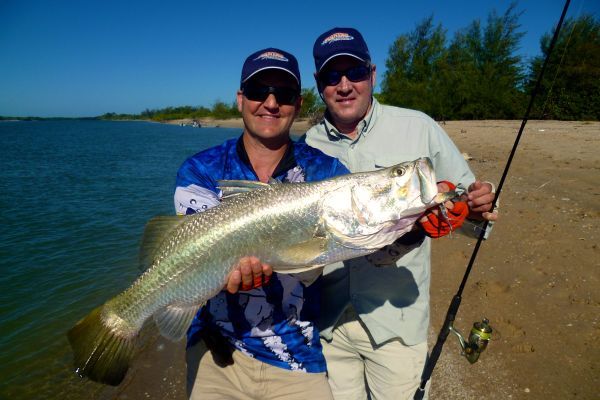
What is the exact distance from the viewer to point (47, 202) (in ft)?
48.4

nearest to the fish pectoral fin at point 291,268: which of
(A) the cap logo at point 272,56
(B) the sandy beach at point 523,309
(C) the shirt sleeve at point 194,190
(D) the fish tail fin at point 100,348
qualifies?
(C) the shirt sleeve at point 194,190

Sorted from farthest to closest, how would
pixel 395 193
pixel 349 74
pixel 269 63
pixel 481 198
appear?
pixel 349 74, pixel 269 63, pixel 481 198, pixel 395 193

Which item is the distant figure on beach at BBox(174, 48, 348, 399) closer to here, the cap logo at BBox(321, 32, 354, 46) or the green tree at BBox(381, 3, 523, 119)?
the cap logo at BBox(321, 32, 354, 46)

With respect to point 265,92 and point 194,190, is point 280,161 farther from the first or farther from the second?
point 194,190

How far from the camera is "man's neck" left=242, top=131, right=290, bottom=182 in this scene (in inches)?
119

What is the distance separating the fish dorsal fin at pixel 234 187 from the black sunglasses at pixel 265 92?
85cm

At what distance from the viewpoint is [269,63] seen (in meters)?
2.97

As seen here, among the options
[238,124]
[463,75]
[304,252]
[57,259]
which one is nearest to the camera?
[304,252]

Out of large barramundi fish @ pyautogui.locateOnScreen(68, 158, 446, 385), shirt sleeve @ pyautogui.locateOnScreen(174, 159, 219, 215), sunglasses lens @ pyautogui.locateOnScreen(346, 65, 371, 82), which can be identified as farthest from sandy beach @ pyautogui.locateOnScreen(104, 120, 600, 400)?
sunglasses lens @ pyautogui.locateOnScreen(346, 65, 371, 82)

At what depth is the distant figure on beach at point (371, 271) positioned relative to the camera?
3.35m

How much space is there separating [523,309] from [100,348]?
211 inches

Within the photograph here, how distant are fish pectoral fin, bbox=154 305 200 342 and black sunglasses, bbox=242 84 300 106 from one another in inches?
70.9

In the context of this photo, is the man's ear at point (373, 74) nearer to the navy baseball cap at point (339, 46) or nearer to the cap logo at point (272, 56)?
the navy baseball cap at point (339, 46)

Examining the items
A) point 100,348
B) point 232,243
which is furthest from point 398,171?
point 100,348
